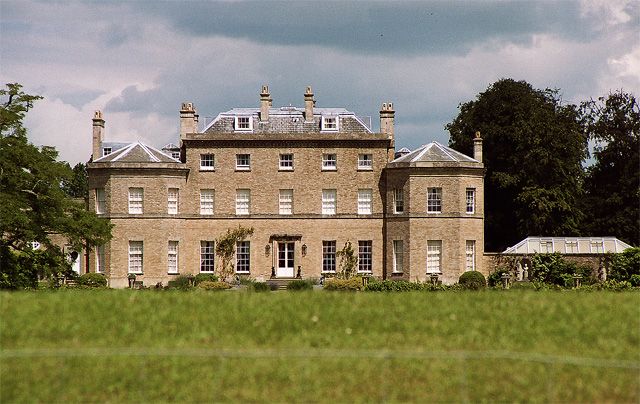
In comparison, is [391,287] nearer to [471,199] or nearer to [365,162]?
[471,199]

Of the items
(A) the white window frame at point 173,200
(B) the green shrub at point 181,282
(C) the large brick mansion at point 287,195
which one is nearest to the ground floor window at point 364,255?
(C) the large brick mansion at point 287,195

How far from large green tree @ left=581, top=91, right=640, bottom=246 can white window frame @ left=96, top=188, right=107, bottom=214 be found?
103 feet

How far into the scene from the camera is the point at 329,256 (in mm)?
51156

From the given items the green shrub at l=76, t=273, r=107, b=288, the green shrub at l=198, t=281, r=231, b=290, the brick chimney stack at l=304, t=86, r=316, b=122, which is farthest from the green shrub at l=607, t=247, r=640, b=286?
the green shrub at l=76, t=273, r=107, b=288

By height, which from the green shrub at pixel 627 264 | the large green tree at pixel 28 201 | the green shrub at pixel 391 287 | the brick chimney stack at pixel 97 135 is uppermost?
the brick chimney stack at pixel 97 135

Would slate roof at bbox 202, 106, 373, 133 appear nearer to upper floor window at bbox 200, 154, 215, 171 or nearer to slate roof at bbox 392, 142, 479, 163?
upper floor window at bbox 200, 154, 215, 171

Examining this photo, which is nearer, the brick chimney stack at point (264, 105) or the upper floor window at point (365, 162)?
the upper floor window at point (365, 162)

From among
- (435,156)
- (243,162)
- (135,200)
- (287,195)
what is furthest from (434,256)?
(135,200)

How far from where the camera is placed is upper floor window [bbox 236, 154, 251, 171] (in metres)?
51.2

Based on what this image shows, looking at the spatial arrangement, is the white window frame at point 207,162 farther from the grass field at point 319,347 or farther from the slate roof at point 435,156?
the grass field at point 319,347

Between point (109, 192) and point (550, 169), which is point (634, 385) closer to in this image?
point (109, 192)

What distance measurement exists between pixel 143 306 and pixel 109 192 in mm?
29666

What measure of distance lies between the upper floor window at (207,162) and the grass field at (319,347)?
28.4 meters

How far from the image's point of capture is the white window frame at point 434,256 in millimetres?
49281
